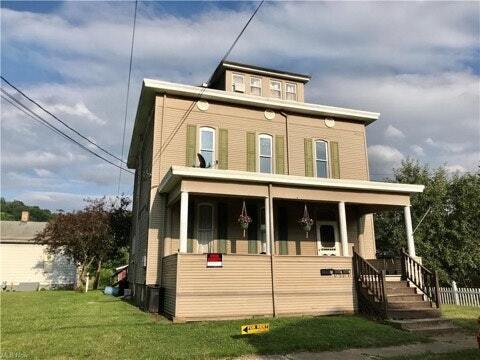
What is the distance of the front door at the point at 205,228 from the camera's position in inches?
565

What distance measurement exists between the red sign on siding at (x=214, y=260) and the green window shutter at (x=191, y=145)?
14.8 feet

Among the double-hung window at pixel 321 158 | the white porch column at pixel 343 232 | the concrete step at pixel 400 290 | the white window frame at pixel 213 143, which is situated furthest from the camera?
the double-hung window at pixel 321 158

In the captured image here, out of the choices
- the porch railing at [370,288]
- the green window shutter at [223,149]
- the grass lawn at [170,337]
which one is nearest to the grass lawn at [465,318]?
the porch railing at [370,288]

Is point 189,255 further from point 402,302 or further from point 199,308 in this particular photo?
point 402,302

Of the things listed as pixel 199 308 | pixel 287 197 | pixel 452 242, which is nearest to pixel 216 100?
pixel 287 197

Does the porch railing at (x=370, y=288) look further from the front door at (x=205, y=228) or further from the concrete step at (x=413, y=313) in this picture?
the front door at (x=205, y=228)

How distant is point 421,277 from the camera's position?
12727mm

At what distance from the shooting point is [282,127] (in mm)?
16531

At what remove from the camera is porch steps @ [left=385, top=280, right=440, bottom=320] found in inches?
443

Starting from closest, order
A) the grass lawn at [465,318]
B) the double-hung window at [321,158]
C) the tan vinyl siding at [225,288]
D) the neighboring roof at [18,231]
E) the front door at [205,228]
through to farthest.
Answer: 1. the grass lawn at [465,318]
2. the tan vinyl siding at [225,288]
3. the front door at [205,228]
4. the double-hung window at [321,158]
5. the neighboring roof at [18,231]

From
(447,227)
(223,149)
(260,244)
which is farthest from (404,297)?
(447,227)

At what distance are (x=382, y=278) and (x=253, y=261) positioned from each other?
3544 millimetres

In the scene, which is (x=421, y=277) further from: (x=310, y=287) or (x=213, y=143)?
(x=213, y=143)

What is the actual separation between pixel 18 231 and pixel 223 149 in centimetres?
2578
